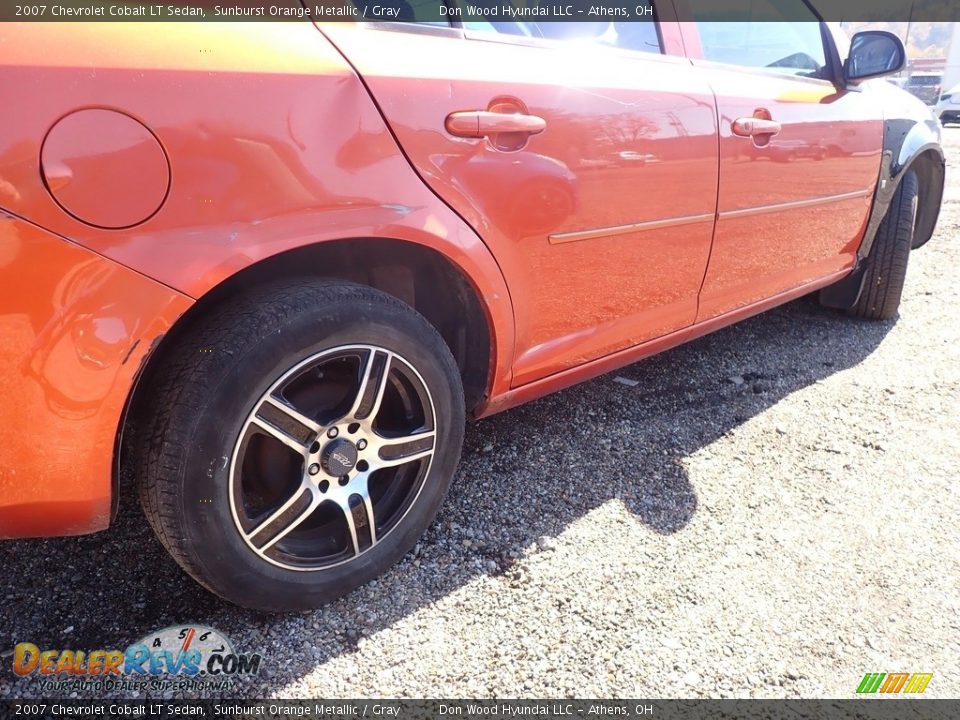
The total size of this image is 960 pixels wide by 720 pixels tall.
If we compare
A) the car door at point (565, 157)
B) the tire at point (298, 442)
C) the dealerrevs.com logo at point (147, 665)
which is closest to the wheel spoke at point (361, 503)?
the tire at point (298, 442)

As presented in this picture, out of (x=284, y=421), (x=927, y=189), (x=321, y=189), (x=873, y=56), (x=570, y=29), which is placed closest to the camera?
(x=321, y=189)

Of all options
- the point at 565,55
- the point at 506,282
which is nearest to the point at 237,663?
the point at 506,282

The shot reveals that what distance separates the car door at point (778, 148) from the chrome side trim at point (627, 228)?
154 mm

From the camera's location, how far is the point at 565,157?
190 cm

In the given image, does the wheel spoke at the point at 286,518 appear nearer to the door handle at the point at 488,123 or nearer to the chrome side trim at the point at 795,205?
the door handle at the point at 488,123

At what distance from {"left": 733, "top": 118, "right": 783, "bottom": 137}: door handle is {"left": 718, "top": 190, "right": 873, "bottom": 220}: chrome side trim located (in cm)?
27

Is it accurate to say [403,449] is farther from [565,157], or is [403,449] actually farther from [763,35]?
[763,35]

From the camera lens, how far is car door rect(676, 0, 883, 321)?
250 cm

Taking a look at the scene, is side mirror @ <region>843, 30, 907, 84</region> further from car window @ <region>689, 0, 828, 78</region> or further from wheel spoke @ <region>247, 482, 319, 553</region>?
wheel spoke @ <region>247, 482, 319, 553</region>

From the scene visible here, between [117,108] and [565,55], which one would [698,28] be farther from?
[117,108]

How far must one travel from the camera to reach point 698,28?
2531mm

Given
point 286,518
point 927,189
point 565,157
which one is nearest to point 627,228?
point 565,157

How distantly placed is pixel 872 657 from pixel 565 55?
180 cm

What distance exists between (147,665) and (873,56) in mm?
3577
